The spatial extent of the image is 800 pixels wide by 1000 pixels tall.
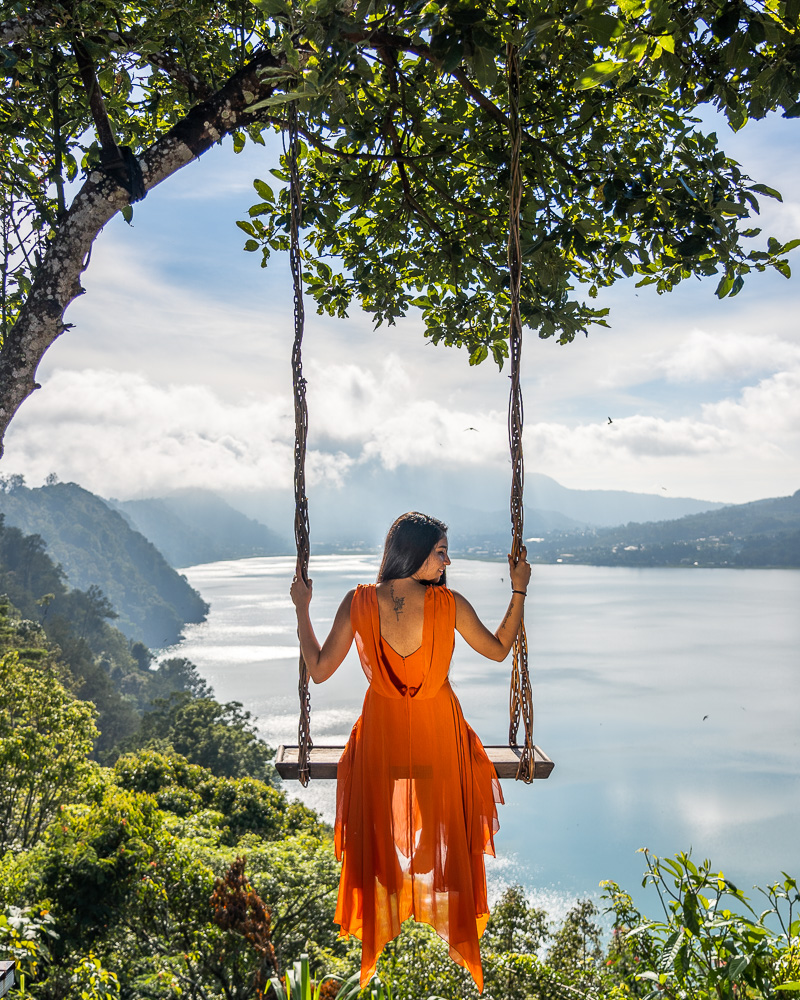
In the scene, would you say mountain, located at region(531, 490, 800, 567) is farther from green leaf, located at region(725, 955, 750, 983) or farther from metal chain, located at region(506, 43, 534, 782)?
metal chain, located at region(506, 43, 534, 782)

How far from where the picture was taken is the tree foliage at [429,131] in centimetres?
154

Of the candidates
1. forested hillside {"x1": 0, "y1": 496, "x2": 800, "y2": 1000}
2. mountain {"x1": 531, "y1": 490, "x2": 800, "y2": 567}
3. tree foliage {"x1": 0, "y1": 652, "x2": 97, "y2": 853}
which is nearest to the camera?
forested hillside {"x1": 0, "y1": 496, "x2": 800, "y2": 1000}

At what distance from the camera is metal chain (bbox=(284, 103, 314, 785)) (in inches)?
75.9

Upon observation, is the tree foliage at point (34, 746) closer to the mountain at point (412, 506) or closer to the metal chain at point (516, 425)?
the metal chain at point (516, 425)

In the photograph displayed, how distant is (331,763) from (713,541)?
9442cm

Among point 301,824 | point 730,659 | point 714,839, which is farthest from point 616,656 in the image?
point 301,824

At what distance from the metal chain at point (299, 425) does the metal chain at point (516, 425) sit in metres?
0.59

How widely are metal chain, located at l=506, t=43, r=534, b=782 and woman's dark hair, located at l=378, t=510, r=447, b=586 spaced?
248 mm

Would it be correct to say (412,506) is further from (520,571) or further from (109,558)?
(520,571)

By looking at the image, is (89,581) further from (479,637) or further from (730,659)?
(479,637)

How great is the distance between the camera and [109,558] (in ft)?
277

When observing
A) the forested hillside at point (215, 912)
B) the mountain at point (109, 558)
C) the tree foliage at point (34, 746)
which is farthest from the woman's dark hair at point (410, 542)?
the mountain at point (109, 558)

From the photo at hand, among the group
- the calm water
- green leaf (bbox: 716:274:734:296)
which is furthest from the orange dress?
the calm water

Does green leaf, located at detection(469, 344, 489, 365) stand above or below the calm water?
above
